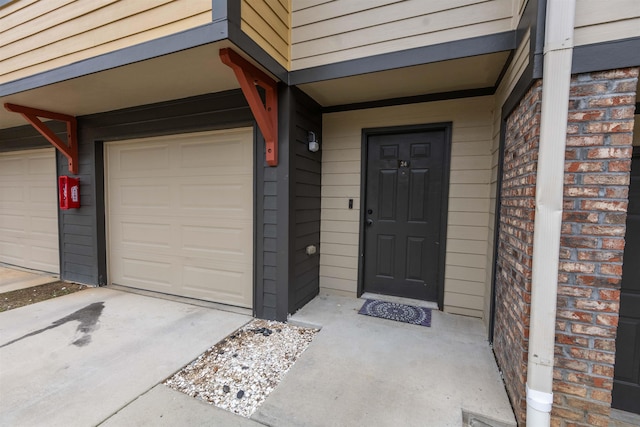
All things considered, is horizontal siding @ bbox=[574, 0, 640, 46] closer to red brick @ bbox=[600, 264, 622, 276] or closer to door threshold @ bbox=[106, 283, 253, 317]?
red brick @ bbox=[600, 264, 622, 276]

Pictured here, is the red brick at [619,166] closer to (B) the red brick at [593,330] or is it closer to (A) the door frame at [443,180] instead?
(B) the red brick at [593,330]

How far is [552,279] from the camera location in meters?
1.35

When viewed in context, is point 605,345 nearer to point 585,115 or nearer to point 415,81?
point 585,115

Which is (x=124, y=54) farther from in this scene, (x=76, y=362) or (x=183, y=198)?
(x=76, y=362)

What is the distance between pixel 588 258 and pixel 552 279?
0.66ft

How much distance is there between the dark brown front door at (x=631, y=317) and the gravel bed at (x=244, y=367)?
80.5 inches

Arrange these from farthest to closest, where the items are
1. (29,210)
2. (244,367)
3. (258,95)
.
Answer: (29,210), (258,95), (244,367)

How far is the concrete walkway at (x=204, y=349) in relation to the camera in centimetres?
152

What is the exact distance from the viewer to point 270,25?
2.24 metres

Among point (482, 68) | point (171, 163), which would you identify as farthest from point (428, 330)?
point (171, 163)

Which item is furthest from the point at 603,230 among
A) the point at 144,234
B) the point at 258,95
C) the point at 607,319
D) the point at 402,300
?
the point at 144,234

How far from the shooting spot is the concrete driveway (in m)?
1.58

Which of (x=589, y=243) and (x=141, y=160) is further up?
(x=141, y=160)

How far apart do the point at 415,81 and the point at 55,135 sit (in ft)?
14.7
